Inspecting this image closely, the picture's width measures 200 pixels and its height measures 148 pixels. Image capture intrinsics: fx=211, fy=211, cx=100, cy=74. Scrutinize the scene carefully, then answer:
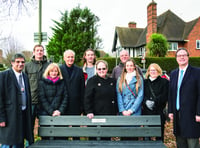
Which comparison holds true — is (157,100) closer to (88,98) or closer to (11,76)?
(88,98)

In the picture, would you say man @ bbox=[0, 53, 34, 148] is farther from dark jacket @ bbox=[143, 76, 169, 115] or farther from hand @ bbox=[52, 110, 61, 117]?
dark jacket @ bbox=[143, 76, 169, 115]

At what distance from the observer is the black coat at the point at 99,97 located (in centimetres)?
402

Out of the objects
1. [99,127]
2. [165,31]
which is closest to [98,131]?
[99,127]

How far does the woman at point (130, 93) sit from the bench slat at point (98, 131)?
0.41 meters

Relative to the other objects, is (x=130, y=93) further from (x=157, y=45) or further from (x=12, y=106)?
(x=157, y=45)

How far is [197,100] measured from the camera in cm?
367

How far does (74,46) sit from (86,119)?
25.4 metres

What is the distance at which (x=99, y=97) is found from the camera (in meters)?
4.03

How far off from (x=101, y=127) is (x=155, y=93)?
127 centimetres

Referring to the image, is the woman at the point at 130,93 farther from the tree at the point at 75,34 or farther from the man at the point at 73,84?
the tree at the point at 75,34

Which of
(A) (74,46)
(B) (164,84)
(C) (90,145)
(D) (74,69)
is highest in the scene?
(A) (74,46)

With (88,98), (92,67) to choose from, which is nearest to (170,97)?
(88,98)

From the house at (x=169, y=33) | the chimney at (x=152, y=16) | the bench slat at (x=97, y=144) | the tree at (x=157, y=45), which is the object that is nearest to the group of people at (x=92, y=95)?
the bench slat at (x=97, y=144)

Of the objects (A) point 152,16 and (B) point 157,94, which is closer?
(B) point 157,94
